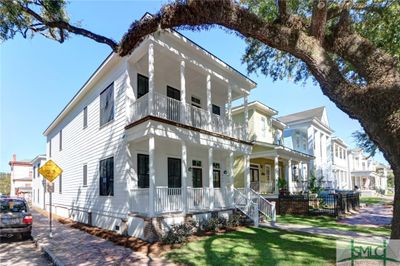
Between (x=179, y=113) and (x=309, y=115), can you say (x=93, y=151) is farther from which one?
(x=309, y=115)

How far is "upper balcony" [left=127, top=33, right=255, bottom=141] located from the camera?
1153cm

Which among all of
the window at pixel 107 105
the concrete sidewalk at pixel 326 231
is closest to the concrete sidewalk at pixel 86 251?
the window at pixel 107 105

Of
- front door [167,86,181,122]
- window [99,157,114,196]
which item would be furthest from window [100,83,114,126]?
front door [167,86,181,122]

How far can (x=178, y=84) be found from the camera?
1484cm

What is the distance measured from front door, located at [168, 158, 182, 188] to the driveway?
591 cm

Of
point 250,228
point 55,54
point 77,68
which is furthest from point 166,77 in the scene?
point 250,228

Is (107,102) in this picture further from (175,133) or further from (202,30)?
(202,30)

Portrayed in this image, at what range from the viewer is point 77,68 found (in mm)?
17688

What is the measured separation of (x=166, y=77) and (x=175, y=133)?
13.0 feet

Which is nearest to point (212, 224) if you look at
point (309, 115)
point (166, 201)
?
point (166, 201)

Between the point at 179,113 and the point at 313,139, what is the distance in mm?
21435

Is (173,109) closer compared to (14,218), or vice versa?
(14,218)

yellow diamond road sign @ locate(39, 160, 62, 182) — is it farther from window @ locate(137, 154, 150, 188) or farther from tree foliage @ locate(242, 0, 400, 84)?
tree foliage @ locate(242, 0, 400, 84)

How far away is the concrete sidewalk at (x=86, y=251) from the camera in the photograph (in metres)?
7.77
